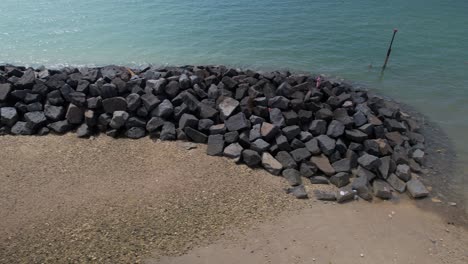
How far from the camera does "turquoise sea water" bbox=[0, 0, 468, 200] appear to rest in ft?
38.4

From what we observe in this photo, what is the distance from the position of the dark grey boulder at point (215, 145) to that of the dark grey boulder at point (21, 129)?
139 inches

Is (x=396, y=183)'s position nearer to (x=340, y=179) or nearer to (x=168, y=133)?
(x=340, y=179)

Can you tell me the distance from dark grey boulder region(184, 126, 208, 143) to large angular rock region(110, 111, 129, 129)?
1.26 meters

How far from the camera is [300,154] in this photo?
7.00m

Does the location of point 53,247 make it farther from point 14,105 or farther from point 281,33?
point 281,33

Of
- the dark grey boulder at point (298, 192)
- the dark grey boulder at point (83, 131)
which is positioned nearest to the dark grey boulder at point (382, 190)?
the dark grey boulder at point (298, 192)

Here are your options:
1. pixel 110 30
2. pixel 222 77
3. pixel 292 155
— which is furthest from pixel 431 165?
pixel 110 30

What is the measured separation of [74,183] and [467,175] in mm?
7092

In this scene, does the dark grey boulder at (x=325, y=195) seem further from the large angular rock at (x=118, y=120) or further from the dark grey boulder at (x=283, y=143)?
the large angular rock at (x=118, y=120)

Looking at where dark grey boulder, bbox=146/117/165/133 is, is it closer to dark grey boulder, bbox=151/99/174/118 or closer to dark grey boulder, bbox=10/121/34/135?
dark grey boulder, bbox=151/99/174/118

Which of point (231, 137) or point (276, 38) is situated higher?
point (276, 38)

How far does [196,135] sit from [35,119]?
3205 mm

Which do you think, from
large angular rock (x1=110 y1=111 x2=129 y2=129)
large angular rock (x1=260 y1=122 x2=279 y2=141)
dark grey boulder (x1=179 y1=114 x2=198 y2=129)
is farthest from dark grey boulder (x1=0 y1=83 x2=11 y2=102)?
large angular rock (x1=260 y1=122 x2=279 y2=141)

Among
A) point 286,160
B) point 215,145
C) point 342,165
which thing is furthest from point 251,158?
point 342,165
